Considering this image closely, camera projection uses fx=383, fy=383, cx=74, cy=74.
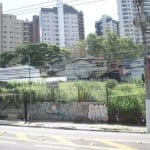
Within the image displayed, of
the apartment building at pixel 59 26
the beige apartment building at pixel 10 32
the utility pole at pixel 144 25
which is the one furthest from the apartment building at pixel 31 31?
the utility pole at pixel 144 25

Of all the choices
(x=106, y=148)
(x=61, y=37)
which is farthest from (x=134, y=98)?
(x=61, y=37)

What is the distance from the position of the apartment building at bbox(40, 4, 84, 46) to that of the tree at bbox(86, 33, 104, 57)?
2622 cm

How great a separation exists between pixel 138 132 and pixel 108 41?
58.7 m

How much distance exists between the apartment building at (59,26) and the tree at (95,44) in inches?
1032

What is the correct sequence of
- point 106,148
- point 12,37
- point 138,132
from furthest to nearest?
point 12,37, point 138,132, point 106,148

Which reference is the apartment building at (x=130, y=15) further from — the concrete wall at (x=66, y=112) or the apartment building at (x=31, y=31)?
the apartment building at (x=31, y=31)

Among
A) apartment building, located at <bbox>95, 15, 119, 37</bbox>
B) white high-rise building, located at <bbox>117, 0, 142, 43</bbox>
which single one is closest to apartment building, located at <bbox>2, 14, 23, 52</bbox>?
apartment building, located at <bbox>95, 15, 119, 37</bbox>

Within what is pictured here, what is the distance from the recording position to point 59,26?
117688 mm

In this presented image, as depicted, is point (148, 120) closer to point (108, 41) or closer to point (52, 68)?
point (52, 68)

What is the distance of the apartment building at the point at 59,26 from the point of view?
112 meters

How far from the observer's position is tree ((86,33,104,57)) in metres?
81.1

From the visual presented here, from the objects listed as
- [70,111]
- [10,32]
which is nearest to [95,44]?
[10,32]

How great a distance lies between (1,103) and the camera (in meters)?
35.4

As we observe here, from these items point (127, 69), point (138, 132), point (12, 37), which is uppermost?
point (12, 37)
